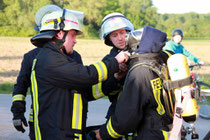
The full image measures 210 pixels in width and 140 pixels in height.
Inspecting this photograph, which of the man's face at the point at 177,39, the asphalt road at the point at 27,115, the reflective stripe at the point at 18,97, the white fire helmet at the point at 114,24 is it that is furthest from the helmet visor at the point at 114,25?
the man's face at the point at 177,39

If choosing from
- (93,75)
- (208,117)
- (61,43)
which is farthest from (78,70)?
(208,117)

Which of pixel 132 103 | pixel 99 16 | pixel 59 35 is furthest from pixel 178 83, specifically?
pixel 99 16

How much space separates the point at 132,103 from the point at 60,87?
0.59m

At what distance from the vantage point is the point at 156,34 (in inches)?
87.2

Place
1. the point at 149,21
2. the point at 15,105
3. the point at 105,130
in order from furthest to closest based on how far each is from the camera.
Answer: the point at 149,21 → the point at 15,105 → the point at 105,130

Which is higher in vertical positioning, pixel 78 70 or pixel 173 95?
pixel 78 70

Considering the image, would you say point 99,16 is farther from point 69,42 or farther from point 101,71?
point 101,71

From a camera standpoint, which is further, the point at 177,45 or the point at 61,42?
the point at 177,45

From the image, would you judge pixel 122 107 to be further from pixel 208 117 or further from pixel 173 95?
pixel 208 117

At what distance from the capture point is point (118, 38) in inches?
122

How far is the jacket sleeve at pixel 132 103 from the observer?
6.94 ft

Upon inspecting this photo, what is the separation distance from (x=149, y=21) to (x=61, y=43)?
5962 centimetres

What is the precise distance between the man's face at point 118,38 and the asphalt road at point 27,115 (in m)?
2.78

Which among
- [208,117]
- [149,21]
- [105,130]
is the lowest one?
[208,117]
